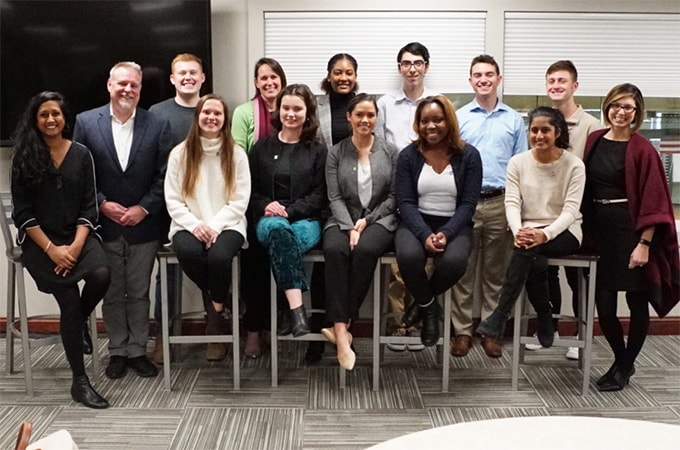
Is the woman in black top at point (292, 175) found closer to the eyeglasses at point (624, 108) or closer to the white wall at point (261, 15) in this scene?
the white wall at point (261, 15)

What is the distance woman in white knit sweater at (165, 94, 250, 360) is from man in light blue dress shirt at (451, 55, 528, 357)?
49.7 inches

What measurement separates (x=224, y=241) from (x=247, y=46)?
1.37 meters

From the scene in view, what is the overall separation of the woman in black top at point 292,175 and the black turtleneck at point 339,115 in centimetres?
19

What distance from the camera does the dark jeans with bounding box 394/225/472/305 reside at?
3146 millimetres

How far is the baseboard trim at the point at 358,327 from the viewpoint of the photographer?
4.07 metres

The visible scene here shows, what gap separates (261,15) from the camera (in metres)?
3.96

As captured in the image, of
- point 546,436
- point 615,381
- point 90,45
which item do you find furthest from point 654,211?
point 90,45

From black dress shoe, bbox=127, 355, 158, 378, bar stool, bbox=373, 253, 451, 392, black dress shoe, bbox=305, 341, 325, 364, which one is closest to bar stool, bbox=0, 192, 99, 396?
black dress shoe, bbox=127, 355, 158, 378

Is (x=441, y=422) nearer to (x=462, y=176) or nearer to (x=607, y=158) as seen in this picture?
(x=462, y=176)

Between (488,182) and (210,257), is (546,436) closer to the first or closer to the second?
(210,257)

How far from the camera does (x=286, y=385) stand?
3.34m

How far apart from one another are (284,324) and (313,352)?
39 cm

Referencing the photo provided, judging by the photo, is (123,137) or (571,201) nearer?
(571,201)

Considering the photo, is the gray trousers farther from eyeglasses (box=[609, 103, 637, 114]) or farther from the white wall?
eyeglasses (box=[609, 103, 637, 114])
